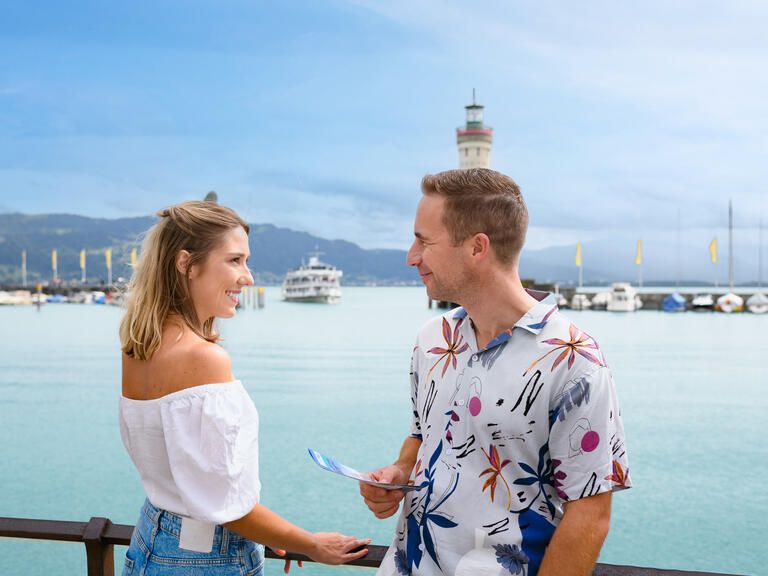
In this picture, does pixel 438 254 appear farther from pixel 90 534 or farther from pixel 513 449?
pixel 90 534

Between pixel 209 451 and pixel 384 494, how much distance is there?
1.17ft

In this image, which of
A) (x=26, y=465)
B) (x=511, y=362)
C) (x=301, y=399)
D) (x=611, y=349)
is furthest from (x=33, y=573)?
(x=611, y=349)

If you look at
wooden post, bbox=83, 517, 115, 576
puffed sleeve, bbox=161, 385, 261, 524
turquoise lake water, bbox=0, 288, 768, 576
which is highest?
puffed sleeve, bbox=161, 385, 261, 524

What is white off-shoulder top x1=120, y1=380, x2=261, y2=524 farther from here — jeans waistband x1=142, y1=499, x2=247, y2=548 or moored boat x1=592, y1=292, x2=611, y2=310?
moored boat x1=592, y1=292, x2=611, y2=310

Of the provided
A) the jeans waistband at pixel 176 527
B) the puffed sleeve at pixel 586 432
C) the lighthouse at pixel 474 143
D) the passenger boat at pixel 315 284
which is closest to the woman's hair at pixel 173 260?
the jeans waistband at pixel 176 527

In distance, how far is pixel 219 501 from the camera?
56.1 inches

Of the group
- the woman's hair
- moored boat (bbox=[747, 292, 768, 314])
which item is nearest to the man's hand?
the woman's hair

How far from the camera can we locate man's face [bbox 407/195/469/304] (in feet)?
4.66

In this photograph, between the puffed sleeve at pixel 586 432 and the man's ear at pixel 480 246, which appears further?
the man's ear at pixel 480 246

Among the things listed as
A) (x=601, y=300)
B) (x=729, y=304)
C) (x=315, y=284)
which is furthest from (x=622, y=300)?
(x=315, y=284)

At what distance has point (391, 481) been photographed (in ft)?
5.20

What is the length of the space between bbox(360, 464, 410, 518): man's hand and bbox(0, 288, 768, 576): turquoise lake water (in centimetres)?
281

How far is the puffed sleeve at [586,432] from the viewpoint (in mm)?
1270

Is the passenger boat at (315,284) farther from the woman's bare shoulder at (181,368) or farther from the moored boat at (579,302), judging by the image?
the woman's bare shoulder at (181,368)
